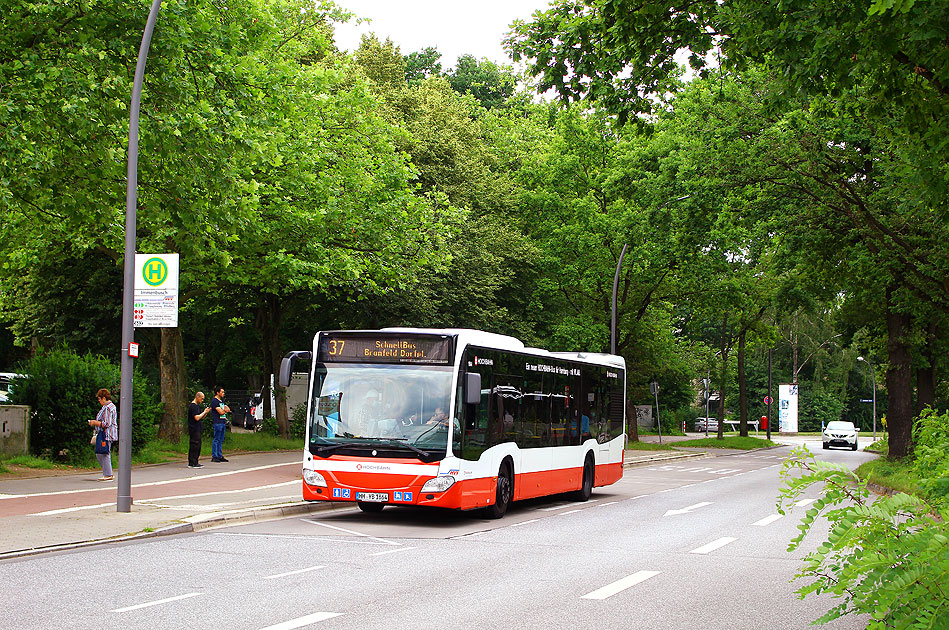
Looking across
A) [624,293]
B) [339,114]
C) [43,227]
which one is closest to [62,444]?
[43,227]

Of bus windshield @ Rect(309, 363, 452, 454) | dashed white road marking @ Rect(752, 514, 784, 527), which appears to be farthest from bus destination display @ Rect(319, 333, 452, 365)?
dashed white road marking @ Rect(752, 514, 784, 527)

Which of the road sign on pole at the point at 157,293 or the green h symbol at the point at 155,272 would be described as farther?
the green h symbol at the point at 155,272

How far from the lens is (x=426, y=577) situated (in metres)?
9.86

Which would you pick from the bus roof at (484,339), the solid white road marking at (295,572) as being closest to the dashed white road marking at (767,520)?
the bus roof at (484,339)

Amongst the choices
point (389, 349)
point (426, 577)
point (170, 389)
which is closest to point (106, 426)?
point (389, 349)

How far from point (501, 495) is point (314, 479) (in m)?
3.15

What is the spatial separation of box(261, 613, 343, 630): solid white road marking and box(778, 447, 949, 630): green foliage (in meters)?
3.55

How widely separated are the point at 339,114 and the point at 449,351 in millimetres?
16341

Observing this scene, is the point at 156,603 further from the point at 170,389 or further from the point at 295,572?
the point at 170,389

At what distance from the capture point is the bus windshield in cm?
1452

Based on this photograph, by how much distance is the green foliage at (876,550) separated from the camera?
450 centimetres

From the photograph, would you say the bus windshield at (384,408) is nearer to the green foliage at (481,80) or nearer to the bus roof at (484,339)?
the bus roof at (484,339)

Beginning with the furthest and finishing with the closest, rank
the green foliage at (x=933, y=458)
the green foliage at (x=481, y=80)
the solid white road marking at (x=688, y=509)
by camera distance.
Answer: the green foliage at (x=481, y=80), the solid white road marking at (x=688, y=509), the green foliage at (x=933, y=458)

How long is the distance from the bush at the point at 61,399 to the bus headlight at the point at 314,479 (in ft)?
30.5
